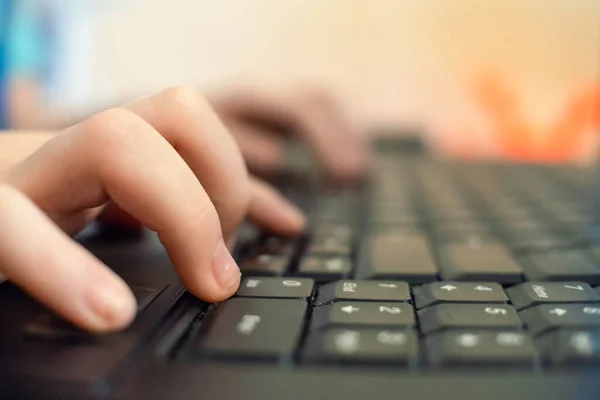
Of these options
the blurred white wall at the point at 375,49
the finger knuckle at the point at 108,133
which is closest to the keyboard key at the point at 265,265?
the finger knuckle at the point at 108,133

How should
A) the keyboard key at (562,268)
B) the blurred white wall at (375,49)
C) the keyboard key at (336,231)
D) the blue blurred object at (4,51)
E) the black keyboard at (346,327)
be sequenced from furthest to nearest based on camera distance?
1. the blurred white wall at (375,49)
2. the blue blurred object at (4,51)
3. the keyboard key at (336,231)
4. the keyboard key at (562,268)
5. the black keyboard at (346,327)

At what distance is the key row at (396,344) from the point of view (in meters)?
0.22

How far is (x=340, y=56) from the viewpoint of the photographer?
1.20m

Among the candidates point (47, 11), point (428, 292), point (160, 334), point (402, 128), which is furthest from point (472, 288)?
point (47, 11)

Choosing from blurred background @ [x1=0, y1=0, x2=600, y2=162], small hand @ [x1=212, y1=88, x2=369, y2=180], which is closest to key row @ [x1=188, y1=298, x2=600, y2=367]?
small hand @ [x1=212, y1=88, x2=369, y2=180]

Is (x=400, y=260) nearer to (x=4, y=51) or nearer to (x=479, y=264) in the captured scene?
(x=479, y=264)

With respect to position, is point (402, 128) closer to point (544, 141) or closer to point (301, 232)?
point (544, 141)

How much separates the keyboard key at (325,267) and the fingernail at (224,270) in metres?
0.05

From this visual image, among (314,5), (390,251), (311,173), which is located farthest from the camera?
(314,5)

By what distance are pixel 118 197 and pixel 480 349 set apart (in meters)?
0.17

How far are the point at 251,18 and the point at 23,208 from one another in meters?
1.02

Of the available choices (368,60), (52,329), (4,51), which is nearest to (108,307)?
(52,329)

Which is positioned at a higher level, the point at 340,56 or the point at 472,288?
the point at 340,56

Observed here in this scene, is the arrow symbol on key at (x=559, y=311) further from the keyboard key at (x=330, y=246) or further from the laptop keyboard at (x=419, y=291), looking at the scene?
the keyboard key at (x=330, y=246)
